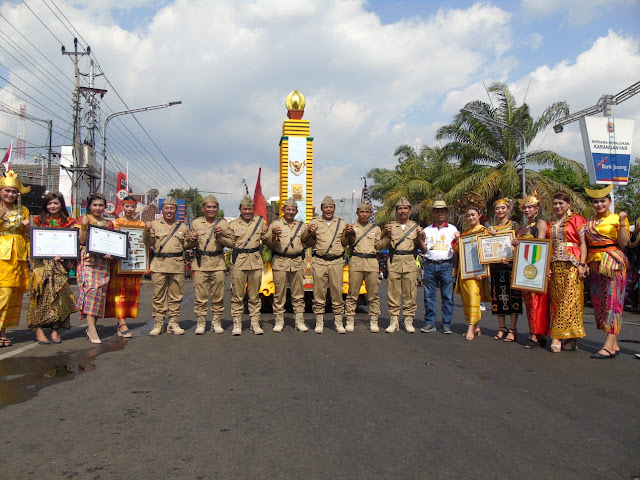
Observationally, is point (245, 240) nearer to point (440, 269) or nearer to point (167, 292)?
point (167, 292)

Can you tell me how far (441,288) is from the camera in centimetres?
758

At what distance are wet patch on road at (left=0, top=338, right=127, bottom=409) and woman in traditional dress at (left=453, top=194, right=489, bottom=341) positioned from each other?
4.82m

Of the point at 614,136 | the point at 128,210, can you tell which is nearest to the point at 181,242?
the point at 128,210

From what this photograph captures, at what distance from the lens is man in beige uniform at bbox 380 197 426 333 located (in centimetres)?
751

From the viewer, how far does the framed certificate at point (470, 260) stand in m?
7.08

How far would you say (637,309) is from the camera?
1113cm

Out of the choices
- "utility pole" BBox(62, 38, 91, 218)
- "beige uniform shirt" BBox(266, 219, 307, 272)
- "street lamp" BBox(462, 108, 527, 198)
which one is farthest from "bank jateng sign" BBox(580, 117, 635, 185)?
"utility pole" BBox(62, 38, 91, 218)

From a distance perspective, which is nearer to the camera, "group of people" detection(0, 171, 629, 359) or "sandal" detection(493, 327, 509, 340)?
"group of people" detection(0, 171, 629, 359)

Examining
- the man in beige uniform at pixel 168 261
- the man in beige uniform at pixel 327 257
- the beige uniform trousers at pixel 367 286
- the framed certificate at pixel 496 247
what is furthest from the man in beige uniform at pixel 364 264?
the man in beige uniform at pixel 168 261

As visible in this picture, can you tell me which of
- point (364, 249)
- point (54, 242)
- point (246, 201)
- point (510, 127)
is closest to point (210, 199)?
point (246, 201)

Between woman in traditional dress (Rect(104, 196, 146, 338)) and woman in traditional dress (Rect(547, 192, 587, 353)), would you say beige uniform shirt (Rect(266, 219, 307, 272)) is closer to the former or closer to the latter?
woman in traditional dress (Rect(104, 196, 146, 338))

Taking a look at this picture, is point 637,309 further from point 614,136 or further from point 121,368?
point 121,368

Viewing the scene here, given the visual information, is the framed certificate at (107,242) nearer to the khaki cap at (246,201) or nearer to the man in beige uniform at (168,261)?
the man in beige uniform at (168,261)

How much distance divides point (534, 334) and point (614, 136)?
11.0 m
